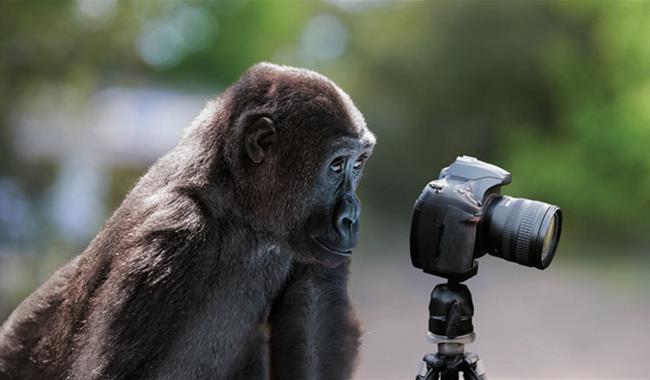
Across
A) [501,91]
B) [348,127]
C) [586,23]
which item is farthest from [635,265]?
[348,127]

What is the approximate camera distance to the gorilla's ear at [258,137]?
139cm

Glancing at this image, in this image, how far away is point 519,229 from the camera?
1281 millimetres

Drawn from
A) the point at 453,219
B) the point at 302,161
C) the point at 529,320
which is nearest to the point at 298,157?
the point at 302,161

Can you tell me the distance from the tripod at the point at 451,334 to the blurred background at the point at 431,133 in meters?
2.73

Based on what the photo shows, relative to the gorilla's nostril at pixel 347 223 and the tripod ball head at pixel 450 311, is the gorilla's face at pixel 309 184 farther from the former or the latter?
the tripod ball head at pixel 450 311

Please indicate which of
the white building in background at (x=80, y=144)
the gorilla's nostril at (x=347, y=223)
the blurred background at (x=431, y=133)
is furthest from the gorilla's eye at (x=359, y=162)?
the white building in background at (x=80, y=144)

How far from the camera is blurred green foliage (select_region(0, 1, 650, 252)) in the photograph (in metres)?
4.92

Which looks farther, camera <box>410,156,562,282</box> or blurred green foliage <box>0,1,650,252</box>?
blurred green foliage <box>0,1,650,252</box>

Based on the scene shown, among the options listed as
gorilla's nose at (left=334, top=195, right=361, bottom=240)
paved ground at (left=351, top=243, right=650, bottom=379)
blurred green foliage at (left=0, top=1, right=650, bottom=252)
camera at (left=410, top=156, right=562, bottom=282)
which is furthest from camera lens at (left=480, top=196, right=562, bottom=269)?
blurred green foliage at (left=0, top=1, right=650, bottom=252)

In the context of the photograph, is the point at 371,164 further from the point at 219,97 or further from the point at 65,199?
the point at 219,97

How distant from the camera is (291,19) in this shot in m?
7.67

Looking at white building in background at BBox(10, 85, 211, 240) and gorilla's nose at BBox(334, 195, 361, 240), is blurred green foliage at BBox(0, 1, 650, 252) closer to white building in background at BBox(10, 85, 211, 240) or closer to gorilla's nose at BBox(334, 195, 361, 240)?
white building in background at BBox(10, 85, 211, 240)

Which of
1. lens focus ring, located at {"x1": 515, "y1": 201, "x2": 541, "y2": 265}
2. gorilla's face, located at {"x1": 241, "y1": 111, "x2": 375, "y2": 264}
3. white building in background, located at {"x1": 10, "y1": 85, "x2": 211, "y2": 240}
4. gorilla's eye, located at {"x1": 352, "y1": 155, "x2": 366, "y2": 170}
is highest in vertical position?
white building in background, located at {"x1": 10, "y1": 85, "x2": 211, "y2": 240}

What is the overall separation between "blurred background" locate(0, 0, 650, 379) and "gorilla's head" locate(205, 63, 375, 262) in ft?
9.05
